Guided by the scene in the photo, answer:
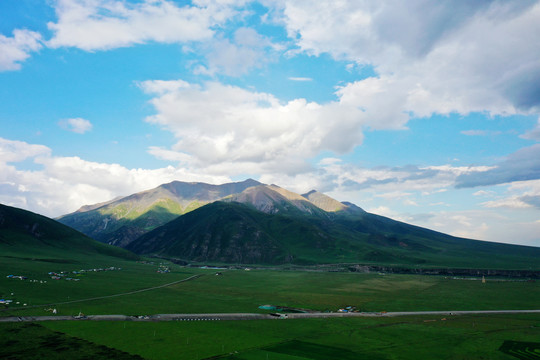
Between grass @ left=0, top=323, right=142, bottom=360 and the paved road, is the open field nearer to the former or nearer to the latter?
grass @ left=0, top=323, right=142, bottom=360

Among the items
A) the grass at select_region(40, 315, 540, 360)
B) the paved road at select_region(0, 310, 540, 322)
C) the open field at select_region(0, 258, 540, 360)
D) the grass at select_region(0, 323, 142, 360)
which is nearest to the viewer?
the grass at select_region(0, 323, 142, 360)

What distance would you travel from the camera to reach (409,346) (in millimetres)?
85312

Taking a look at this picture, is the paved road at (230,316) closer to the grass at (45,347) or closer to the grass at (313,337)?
the grass at (313,337)

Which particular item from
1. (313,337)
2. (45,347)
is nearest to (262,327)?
(313,337)

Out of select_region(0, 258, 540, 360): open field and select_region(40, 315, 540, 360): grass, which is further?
select_region(0, 258, 540, 360): open field

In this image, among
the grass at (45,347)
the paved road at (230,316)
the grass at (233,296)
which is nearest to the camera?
the grass at (45,347)

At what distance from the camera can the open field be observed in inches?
3098

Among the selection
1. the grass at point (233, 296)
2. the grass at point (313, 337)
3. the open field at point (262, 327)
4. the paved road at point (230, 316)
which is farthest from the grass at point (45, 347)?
the grass at point (233, 296)

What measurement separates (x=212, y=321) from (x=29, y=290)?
78.5 m

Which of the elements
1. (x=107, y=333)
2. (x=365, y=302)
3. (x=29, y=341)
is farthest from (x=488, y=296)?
(x=29, y=341)

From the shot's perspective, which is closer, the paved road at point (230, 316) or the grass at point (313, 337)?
the grass at point (313, 337)

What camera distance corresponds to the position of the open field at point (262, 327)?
7869 centimetres

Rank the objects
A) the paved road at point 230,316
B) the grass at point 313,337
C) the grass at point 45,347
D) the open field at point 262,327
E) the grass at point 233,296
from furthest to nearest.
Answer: the grass at point 233,296 → the paved road at point 230,316 → the open field at point 262,327 → the grass at point 313,337 → the grass at point 45,347

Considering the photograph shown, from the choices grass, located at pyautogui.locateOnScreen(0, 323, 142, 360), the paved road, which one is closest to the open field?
grass, located at pyautogui.locateOnScreen(0, 323, 142, 360)
